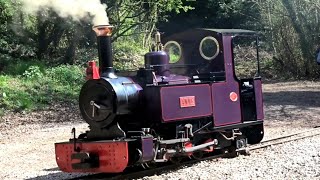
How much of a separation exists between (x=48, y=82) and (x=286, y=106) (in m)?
7.83

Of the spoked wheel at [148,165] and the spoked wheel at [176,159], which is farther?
the spoked wheel at [176,159]

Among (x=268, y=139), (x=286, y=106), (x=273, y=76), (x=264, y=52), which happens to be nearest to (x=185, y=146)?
(x=268, y=139)

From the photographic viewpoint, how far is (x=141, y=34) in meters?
25.5

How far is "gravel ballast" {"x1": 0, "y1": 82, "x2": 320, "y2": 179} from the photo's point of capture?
7570 millimetres

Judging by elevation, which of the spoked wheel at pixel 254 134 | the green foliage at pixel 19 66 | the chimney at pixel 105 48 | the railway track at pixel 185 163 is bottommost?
the railway track at pixel 185 163

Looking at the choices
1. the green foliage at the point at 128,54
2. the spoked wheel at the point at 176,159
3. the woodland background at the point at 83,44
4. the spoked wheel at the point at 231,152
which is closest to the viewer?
the spoked wheel at the point at 176,159

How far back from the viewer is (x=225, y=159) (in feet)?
29.4

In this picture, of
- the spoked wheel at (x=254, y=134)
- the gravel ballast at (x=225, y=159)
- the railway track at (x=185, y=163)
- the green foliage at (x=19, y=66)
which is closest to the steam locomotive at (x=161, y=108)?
the railway track at (x=185, y=163)

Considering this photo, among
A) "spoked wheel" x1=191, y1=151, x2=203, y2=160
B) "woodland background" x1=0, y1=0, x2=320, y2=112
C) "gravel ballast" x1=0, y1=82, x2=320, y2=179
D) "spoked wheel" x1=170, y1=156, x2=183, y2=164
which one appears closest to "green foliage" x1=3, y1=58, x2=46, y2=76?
"woodland background" x1=0, y1=0, x2=320, y2=112

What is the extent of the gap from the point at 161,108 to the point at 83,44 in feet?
53.5

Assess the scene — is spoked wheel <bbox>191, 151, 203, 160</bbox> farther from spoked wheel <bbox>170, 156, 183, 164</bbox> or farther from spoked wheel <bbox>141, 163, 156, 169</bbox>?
spoked wheel <bbox>141, 163, 156, 169</bbox>

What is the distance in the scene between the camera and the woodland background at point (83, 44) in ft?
59.1

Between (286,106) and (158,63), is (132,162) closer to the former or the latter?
(158,63)

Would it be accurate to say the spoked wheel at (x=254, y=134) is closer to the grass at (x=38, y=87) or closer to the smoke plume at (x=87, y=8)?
the smoke plume at (x=87, y=8)
